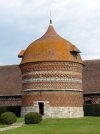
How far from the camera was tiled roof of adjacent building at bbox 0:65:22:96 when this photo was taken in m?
51.7

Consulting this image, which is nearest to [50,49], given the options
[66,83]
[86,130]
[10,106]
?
[66,83]

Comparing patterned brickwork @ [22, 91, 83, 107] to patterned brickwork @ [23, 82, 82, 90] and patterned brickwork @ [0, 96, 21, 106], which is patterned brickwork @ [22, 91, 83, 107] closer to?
patterned brickwork @ [23, 82, 82, 90]

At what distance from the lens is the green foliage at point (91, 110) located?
4438 cm

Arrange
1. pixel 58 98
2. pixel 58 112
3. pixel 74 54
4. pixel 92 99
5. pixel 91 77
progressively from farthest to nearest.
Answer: pixel 91 77 < pixel 92 99 < pixel 74 54 < pixel 58 98 < pixel 58 112

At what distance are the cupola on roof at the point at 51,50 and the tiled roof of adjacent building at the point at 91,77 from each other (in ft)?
21.0

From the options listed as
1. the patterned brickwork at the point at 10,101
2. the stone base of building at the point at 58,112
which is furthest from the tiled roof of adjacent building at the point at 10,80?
the stone base of building at the point at 58,112

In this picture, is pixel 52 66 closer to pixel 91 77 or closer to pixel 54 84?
pixel 54 84

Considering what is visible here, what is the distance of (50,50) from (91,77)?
11154mm

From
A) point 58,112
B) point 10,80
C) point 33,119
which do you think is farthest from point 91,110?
point 10,80

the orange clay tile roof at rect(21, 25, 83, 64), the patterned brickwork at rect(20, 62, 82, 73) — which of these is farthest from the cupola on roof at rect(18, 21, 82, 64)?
the patterned brickwork at rect(20, 62, 82, 73)

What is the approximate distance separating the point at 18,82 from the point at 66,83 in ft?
46.5

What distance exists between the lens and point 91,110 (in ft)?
147

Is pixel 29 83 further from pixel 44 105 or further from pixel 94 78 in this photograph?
pixel 94 78

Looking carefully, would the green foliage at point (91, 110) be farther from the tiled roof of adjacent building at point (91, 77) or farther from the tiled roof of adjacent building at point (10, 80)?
the tiled roof of adjacent building at point (10, 80)
